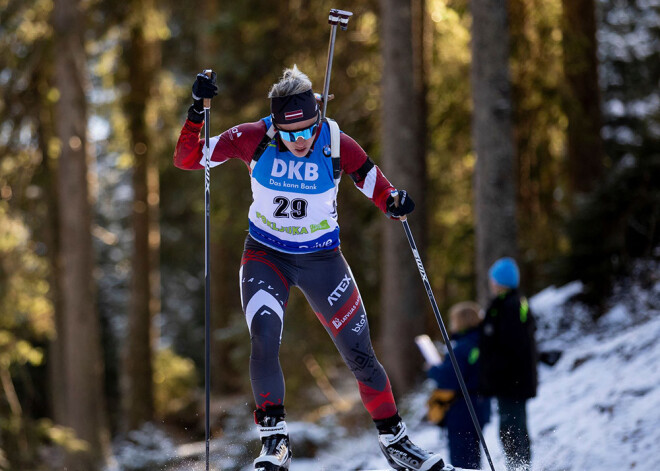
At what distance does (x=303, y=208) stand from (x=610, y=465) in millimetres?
2839

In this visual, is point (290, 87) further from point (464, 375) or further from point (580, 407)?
point (580, 407)

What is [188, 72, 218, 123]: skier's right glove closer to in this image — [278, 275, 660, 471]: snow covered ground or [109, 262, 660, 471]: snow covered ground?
[109, 262, 660, 471]: snow covered ground

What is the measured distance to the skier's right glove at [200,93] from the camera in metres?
4.62

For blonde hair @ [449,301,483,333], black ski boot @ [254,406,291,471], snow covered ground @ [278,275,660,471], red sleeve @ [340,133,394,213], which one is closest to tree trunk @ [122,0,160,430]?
snow covered ground @ [278,275,660,471]

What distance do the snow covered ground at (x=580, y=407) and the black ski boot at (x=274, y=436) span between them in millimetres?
1105

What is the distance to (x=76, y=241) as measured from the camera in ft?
45.4

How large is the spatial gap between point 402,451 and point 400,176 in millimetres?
7242

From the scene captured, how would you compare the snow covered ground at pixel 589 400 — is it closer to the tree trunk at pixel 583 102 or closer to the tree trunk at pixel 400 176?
the tree trunk at pixel 400 176

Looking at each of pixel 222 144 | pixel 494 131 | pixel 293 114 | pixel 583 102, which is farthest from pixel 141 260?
pixel 293 114

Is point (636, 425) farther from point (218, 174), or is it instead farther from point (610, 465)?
point (218, 174)

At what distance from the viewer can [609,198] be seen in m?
9.58

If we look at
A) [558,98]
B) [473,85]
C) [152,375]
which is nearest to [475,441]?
[473,85]

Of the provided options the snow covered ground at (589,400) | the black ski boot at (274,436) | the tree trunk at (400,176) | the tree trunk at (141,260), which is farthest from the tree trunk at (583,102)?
the black ski boot at (274,436)

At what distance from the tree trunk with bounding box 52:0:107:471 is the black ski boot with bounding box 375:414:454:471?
9.74 metres
